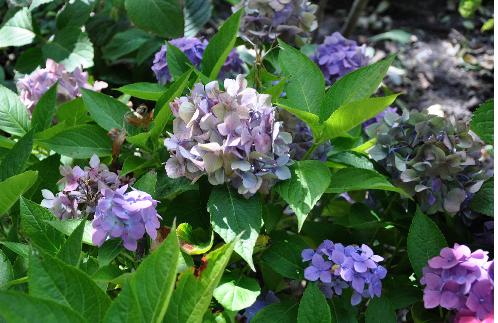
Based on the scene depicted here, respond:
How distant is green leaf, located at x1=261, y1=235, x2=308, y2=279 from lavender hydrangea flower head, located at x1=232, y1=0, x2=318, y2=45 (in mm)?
584

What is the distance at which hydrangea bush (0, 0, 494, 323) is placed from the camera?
1.17 meters

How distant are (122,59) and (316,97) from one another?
117 cm

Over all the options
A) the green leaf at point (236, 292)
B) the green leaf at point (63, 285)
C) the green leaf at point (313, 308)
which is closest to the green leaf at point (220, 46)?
the green leaf at point (236, 292)

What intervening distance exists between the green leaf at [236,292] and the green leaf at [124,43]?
1.10 meters

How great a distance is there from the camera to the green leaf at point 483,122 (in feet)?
4.66

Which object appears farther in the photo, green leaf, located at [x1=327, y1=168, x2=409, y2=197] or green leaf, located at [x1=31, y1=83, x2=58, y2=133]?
green leaf, located at [x1=31, y1=83, x2=58, y2=133]

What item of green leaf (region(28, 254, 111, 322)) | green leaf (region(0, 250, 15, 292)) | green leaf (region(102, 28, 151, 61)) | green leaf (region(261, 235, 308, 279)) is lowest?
green leaf (region(102, 28, 151, 61))

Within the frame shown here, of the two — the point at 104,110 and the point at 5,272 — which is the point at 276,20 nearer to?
the point at 104,110

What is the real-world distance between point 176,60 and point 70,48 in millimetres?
644

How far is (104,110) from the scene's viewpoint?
1.48 m

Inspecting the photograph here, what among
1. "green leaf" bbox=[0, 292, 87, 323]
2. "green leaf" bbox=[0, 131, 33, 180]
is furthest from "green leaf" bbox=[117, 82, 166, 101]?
"green leaf" bbox=[0, 292, 87, 323]

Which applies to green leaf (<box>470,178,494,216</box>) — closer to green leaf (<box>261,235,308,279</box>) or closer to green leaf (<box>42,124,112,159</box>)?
green leaf (<box>261,235,308,279</box>)

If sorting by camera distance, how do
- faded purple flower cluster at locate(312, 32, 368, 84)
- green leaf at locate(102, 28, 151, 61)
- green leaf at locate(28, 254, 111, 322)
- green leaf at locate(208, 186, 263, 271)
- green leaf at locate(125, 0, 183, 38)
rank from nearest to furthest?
green leaf at locate(28, 254, 111, 322), green leaf at locate(208, 186, 263, 271), faded purple flower cluster at locate(312, 32, 368, 84), green leaf at locate(125, 0, 183, 38), green leaf at locate(102, 28, 151, 61)

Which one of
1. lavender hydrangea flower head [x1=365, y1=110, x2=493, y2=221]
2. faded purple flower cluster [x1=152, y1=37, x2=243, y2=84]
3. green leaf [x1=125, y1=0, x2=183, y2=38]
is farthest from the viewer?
green leaf [x1=125, y1=0, x2=183, y2=38]
